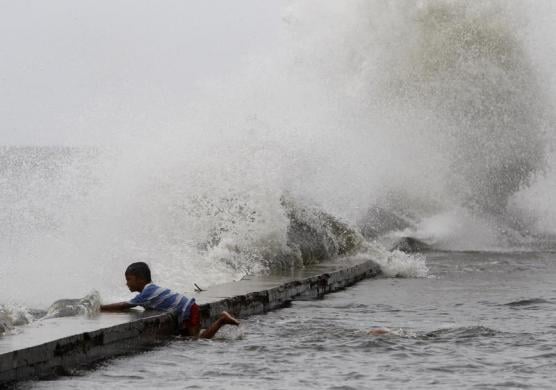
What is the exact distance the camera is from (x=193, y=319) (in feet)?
32.4

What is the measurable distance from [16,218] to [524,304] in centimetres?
2448

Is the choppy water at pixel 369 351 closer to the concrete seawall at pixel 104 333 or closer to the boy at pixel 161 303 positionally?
the concrete seawall at pixel 104 333

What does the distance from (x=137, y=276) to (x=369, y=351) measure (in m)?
2.35

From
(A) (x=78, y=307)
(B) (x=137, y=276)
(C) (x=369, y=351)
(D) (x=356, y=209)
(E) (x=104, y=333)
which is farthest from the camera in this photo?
(D) (x=356, y=209)

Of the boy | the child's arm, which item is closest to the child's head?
the boy

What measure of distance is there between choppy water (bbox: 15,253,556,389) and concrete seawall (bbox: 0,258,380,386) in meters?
0.16

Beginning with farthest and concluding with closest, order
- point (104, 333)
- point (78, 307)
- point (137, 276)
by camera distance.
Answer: point (137, 276) < point (78, 307) < point (104, 333)

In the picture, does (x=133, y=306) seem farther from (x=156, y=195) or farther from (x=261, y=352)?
(x=156, y=195)

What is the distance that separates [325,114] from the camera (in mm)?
28016

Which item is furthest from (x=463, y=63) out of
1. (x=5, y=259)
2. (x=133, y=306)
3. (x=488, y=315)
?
(x=133, y=306)

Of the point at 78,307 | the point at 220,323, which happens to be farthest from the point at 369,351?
the point at 78,307

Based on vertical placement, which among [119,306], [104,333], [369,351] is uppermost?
[119,306]

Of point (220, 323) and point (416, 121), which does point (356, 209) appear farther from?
point (220, 323)

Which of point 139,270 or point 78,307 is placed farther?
point 139,270
